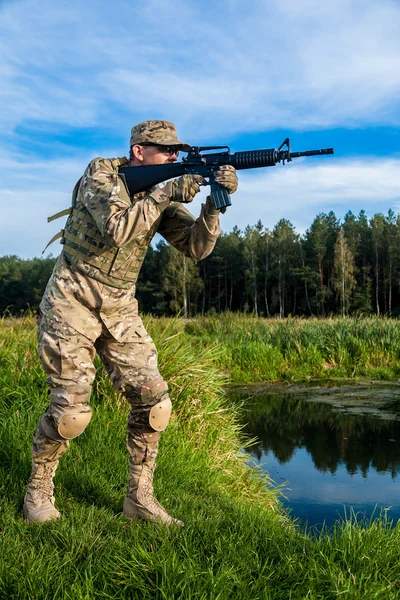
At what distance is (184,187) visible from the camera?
3.46 metres

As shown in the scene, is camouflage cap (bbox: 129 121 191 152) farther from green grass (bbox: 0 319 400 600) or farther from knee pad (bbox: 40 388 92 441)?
green grass (bbox: 0 319 400 600)

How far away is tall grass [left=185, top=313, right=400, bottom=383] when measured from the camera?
41.3ft

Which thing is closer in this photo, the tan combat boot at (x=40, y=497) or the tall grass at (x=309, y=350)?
the tan combat boot at (x=40, y=497)

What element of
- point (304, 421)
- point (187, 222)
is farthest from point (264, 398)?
point (187, 222)

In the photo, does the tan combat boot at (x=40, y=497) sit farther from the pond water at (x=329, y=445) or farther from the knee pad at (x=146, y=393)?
the pond water at (x=329, y=445)

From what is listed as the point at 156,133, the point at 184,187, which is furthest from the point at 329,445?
the point at 156,133

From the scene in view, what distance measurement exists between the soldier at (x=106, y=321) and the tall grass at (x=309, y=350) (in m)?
8.39

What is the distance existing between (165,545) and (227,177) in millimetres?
2075

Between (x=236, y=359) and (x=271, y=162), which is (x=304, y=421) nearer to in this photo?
(x=236, y=359)

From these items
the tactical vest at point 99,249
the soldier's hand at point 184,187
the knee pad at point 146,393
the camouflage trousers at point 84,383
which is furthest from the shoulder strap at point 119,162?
the knee pad at point 146,393

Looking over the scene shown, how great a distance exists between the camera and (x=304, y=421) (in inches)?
350

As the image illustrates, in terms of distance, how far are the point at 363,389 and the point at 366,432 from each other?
325 cm

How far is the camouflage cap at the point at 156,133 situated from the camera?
3641 millimetres

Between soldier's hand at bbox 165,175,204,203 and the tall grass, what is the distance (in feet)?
28.1
